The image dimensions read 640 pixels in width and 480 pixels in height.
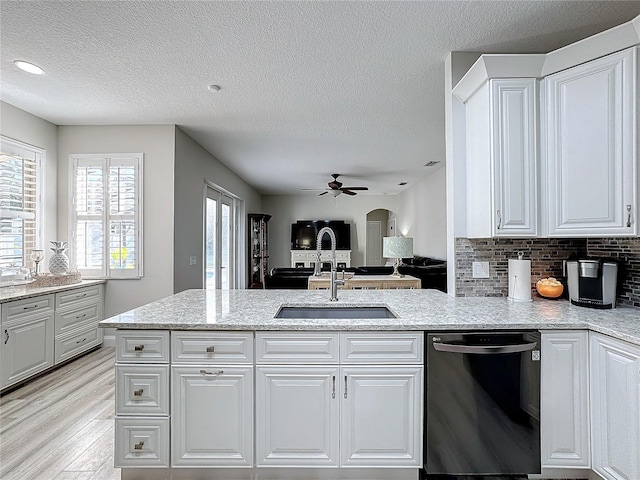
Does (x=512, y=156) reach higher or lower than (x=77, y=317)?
higher

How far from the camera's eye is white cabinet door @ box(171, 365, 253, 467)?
173 cm

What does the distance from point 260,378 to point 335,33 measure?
215cm

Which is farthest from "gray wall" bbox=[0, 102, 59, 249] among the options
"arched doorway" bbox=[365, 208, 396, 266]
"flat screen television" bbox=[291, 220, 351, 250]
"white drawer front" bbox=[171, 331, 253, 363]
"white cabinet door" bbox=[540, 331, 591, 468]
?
"arched doorway" bbox=[365, 208, 396, 266]

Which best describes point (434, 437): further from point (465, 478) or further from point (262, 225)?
point (262, 225)

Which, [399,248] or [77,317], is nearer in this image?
[77,317]

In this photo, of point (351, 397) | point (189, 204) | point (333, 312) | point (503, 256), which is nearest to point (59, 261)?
point (189, 204)

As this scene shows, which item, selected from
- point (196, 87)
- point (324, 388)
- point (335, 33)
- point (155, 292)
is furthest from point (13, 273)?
point (335, 33)

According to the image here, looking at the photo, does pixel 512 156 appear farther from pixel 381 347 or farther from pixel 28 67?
pixel 28 67

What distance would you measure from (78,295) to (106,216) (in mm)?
941

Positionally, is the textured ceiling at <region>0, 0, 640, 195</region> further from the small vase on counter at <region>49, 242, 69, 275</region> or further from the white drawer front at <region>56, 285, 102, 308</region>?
the white drawer front at <region>56, 285, 102, 308</region>

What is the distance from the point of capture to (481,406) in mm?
1717

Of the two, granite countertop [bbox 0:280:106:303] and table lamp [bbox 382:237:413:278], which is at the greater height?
table lamp [bbox 382:237:413:278]

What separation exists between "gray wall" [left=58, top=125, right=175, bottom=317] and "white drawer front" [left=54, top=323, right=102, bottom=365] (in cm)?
48

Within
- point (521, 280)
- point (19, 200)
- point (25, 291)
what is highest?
point (19, 200)
